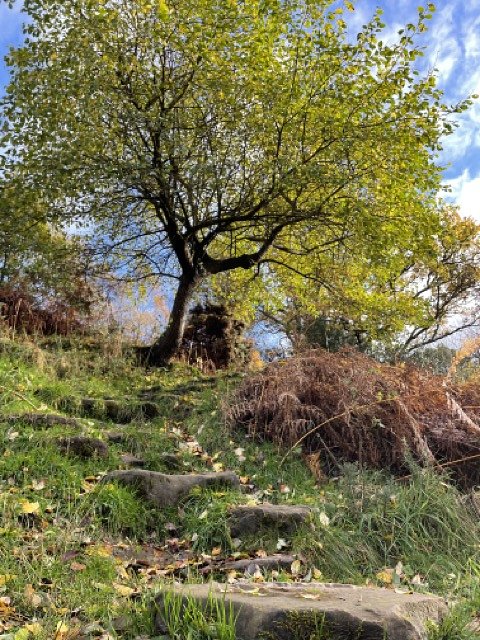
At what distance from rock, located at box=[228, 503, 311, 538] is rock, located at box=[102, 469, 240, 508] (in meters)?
0.61

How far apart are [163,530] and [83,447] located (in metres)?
1.44

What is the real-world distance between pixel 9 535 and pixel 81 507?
0.76 m

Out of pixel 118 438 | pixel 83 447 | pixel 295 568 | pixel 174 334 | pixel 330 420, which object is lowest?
pixel 295 568

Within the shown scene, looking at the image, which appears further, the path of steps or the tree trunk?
the tree trunk

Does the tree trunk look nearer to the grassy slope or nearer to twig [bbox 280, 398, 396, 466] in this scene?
the grassy slope

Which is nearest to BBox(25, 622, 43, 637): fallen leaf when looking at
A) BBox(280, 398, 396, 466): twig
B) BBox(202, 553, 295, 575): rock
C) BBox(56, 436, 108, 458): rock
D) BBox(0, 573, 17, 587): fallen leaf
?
BBox(0, 573, 17, 587): fallen leaf

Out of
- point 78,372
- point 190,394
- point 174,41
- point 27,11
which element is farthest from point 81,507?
point 27,11

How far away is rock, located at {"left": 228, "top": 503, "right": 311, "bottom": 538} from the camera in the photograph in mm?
4887

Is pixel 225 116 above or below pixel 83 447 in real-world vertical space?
above

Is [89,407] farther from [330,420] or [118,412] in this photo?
[330,420]

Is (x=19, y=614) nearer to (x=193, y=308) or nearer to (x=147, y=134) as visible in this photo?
(x=147, y=134)

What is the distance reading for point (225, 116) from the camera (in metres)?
12.0

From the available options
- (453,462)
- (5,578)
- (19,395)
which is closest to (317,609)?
(5,578)

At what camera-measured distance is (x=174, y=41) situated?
1141 cm
